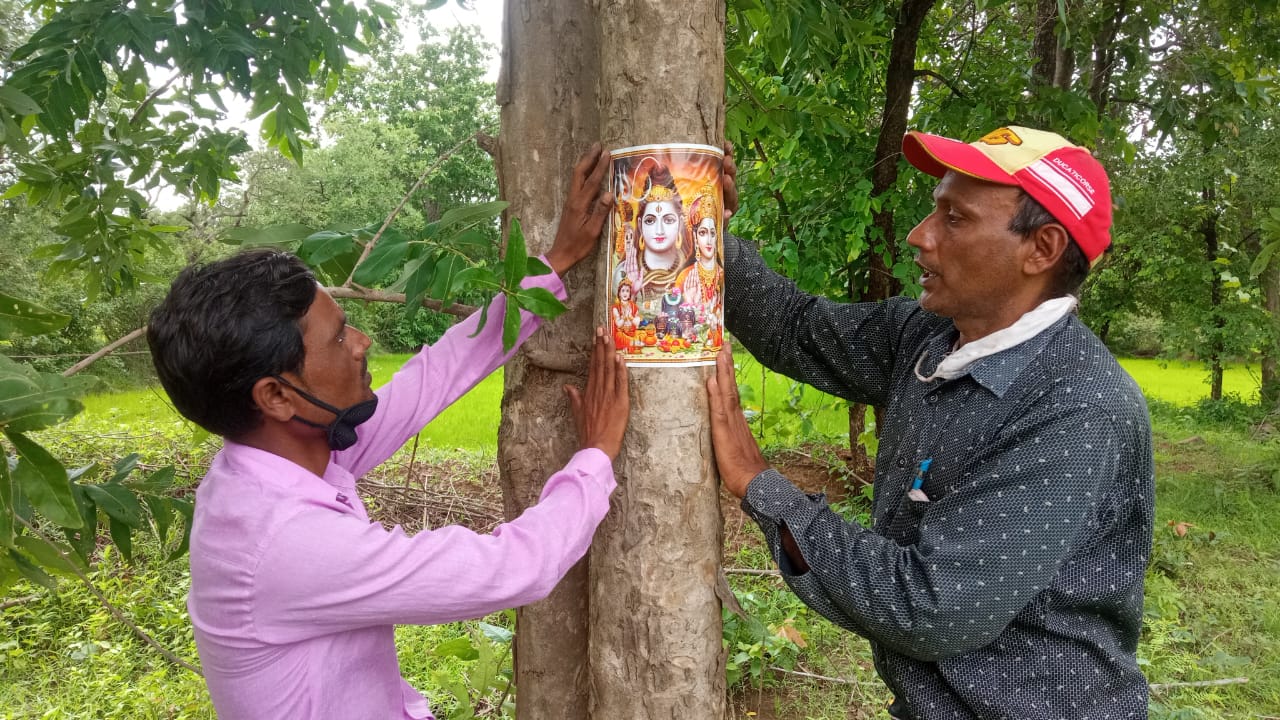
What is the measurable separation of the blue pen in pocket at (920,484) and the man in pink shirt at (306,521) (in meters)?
0.59

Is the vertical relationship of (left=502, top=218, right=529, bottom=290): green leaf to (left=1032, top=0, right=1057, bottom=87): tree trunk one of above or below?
below

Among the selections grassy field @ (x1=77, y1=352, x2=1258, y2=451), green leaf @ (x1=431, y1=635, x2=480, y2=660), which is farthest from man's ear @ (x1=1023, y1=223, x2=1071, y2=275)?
grassy field @ (x1=77, y1=352, x2=1258, y2=451)

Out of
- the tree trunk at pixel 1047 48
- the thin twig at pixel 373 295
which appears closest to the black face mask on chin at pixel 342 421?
the thin twig at pixel 373 295

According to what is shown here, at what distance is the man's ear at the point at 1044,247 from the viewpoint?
4.83 ft

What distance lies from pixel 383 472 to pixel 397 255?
5.54 meters

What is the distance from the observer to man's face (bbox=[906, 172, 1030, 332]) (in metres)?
1.50

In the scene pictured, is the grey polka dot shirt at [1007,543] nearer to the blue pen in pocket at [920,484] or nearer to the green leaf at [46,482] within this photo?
the blue pen in pocket at [920,484]

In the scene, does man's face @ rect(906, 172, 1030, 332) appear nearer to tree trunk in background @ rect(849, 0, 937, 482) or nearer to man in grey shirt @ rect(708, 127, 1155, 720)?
man in grey shirt @ rect(708, 127, 1155, 720)

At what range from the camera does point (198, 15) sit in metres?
2.09

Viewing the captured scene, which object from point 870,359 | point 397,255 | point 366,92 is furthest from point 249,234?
point 366,92

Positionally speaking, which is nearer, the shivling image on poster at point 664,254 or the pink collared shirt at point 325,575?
the pink collared shirt at point 325,575

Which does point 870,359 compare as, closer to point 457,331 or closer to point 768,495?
point 768,495

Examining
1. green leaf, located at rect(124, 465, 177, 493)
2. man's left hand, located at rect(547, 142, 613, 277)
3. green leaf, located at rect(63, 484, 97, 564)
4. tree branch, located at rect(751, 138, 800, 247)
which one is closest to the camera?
man's left hand, located at rect(547, 142, 613, 277)

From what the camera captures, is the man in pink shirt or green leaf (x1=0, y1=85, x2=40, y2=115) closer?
the man in pink shirt
